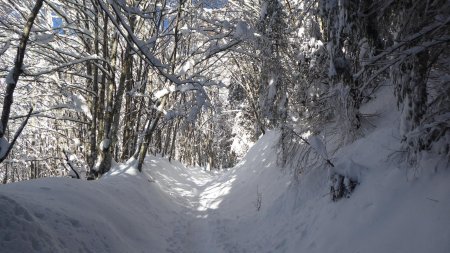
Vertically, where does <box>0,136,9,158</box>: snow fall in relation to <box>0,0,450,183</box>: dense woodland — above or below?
below

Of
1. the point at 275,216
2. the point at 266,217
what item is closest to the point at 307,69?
the point at 275,216

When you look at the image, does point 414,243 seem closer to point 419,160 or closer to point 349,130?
point 419,160

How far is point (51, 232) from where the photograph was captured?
12.1 feet

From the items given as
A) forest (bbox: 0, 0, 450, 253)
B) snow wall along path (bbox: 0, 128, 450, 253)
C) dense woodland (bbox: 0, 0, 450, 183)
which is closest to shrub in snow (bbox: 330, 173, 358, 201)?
forest (bbox: 0, 0, 450, 253)

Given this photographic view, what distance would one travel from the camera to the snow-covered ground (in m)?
3.32

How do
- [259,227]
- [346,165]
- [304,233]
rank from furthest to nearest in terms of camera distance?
1. [259,227]
2. [304,233]
3. [346,165]

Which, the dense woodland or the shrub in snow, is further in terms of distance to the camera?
the shrub in snow

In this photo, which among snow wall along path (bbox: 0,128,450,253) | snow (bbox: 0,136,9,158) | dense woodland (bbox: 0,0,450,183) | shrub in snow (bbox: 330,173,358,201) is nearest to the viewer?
snow (bbox: 0,136,9,158)

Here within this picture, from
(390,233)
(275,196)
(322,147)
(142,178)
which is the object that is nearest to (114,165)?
(142,178)

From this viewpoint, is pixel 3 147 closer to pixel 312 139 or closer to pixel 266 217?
pixel 312 139

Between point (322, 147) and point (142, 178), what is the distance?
264 inches

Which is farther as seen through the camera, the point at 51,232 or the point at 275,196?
the point at 275,196

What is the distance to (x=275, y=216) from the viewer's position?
680 cm

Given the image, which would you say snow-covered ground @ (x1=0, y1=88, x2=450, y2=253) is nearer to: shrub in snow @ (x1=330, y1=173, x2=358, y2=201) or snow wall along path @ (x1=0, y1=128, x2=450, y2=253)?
snow wall along path @ (x1=0, y1=128, x2=450, y2=253)
